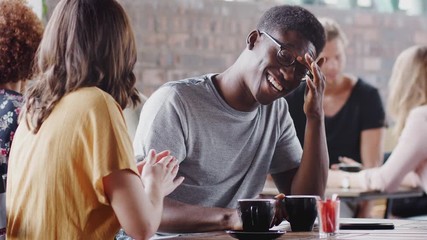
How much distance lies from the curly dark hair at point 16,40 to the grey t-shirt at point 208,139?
1.18 ft

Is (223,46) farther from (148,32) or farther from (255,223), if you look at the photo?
(255,223)

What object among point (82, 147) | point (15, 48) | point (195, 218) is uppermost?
point (15, 48)

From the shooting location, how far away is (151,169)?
2.15 metres

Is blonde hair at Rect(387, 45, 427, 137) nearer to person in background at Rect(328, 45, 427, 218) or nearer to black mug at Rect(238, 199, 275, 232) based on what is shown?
person in background at Rect(328, 45, 427, 218)

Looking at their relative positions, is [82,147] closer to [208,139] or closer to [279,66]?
[208,139]

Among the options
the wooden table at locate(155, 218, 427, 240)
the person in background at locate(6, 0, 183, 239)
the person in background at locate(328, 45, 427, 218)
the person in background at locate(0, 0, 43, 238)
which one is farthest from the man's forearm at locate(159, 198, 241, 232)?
the person in background at locate(328, 45, 427, 218)

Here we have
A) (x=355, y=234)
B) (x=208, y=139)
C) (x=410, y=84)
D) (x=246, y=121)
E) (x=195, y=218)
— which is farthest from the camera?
(x=410, y=84)

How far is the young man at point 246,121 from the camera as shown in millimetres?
2658

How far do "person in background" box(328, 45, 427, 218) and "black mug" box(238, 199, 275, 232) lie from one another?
1624 mm

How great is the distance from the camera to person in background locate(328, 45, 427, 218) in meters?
3.74

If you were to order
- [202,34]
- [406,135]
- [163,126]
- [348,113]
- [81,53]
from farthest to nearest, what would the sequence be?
[202,34]
[348,113]
[406,135]
[163,126]
[81,53]

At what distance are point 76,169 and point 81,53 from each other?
→ 0.88ft

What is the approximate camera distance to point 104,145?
2.04 m

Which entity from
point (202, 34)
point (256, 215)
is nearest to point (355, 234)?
point (256, 215)
